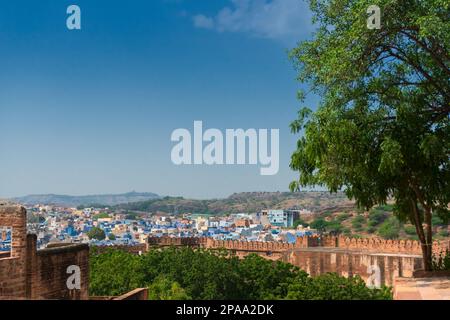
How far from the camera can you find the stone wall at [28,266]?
324 inches

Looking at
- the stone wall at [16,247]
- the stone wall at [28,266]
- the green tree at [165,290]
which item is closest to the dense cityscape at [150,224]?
the green tree at [165,290]

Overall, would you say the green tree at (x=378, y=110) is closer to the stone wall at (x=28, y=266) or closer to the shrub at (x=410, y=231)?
the stone wall at (x=28, y=266)

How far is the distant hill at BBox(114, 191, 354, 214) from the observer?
83.7 m

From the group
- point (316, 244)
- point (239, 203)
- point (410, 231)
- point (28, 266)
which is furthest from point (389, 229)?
point (28, 266)

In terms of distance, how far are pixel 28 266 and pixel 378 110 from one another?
20.0 ft

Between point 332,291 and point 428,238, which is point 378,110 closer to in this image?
point 428,238

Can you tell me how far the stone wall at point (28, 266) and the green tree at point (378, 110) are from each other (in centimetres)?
428

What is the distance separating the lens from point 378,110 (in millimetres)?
8812

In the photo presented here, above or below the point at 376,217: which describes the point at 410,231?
below

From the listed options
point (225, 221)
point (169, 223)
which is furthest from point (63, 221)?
point (225, 221)

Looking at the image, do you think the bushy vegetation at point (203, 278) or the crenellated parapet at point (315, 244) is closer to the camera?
the bushy vegetation at point (203, 278)

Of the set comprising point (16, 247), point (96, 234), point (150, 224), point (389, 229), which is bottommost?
point (96, 234)

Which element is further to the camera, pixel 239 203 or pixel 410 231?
pixel 239 203

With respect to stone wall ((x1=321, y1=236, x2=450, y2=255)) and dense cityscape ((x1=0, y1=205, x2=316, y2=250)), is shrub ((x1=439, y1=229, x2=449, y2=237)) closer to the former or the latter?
dense cityscape ((x1=0, y1=205, x2=316, y2=250))
